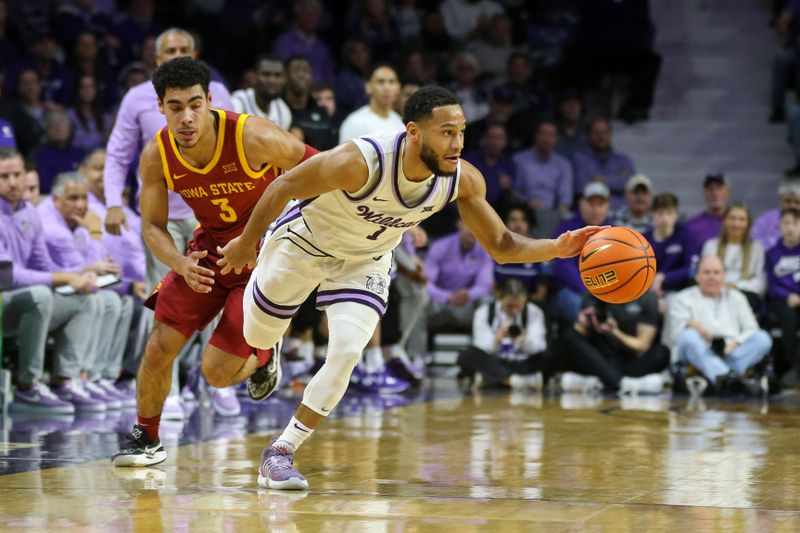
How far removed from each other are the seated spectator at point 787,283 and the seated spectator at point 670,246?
65 cm

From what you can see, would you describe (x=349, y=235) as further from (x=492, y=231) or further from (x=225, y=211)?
(x=225, y=211)

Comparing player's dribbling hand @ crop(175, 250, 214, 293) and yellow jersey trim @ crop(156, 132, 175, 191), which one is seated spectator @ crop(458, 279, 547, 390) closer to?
yellow jersey trim @ crop(156, 132, 175, 191)

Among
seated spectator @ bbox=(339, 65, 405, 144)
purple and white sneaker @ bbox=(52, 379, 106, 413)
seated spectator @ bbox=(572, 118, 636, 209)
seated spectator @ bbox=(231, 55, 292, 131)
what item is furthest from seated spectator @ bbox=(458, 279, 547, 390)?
purple and white sneaker @ bbox=(52, 379, 106, 413)

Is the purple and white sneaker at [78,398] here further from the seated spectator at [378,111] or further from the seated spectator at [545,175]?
the seated spectator at [545,175]

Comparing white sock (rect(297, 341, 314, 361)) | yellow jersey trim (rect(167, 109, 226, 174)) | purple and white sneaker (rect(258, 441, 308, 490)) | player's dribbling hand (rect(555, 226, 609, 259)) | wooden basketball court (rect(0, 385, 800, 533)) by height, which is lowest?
wooden basketball court (rect(0, 385, 800, 533))

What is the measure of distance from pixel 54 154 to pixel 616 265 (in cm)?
693

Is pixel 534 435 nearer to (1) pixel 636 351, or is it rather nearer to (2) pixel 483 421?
(2) pixel 483 421

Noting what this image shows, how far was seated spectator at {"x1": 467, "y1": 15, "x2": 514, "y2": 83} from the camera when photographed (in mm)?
13492

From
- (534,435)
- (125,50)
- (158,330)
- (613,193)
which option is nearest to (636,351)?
(613,193)

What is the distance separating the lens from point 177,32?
23.2 feet

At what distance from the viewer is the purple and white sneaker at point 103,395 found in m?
8.07

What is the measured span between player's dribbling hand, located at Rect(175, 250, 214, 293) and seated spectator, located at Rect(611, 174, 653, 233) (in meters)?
5.95

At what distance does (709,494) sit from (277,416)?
3464 mm

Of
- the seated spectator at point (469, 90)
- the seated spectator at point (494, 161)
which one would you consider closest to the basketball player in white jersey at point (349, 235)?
the seated spectator at point (494, 161)
